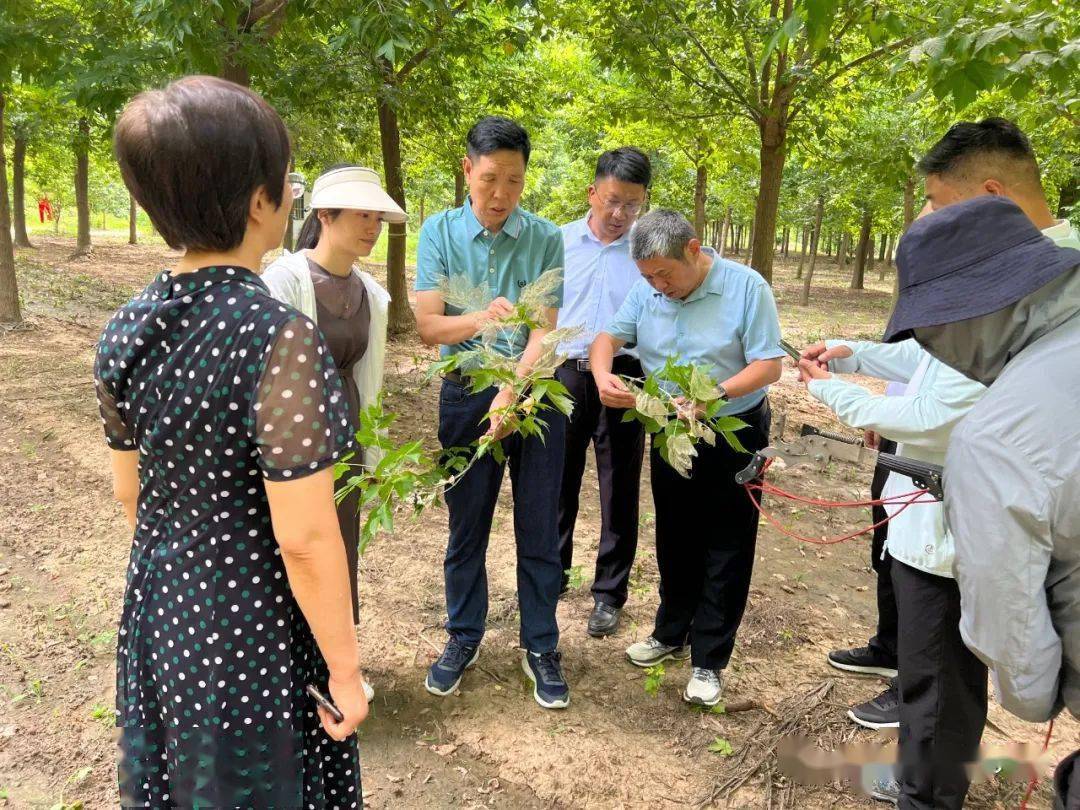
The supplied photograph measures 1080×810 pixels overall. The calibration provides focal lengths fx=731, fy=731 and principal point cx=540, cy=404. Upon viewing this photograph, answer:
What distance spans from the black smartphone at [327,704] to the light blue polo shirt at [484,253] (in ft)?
5.22

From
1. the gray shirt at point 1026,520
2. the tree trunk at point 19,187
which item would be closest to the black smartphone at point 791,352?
the gray shirt at point 1026,520

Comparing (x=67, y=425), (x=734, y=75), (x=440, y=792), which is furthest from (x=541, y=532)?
(x=734, y=75)

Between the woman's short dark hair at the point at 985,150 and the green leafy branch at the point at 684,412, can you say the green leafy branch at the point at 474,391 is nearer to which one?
the green leafy branch at the point at 684,412

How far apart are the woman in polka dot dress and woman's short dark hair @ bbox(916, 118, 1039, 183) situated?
6.61 ft

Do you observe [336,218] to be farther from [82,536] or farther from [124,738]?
[82,536]

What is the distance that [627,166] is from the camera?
3.57 metres

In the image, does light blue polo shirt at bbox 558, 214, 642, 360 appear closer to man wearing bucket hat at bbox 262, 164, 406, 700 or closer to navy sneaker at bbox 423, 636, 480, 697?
man wearing bucket hat at bbox 262, 164, 406, 700

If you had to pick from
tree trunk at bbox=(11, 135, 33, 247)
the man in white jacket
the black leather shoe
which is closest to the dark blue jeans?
the black leather shoe

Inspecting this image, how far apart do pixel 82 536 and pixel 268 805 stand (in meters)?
3.64

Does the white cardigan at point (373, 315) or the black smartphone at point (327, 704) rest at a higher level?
the white cardigan at point (373, 315)

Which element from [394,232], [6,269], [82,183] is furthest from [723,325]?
[82,183]

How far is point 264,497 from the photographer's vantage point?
1.35 m

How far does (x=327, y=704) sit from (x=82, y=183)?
19.2 metres

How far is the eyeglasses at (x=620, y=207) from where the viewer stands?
3.68 meters
